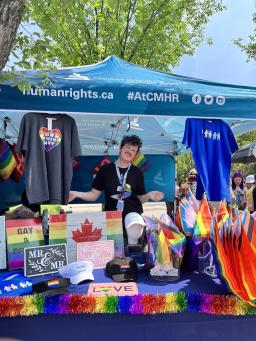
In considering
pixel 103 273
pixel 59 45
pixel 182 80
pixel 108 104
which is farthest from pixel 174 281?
pixel 59 45

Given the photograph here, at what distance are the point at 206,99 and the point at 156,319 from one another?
1821mm

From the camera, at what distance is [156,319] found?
5.82ft

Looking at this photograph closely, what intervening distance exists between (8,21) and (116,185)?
153cm

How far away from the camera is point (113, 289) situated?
1.87 metres

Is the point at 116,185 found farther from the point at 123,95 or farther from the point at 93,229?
the point at 123,95

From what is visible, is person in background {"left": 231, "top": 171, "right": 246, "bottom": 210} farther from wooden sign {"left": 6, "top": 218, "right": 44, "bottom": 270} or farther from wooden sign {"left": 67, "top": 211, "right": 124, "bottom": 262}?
wooden sign {"left": 6, "top": 218, "right": 44, "bottom": 270}

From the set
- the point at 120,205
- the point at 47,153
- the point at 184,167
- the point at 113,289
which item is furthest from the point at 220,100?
the point at 184,167

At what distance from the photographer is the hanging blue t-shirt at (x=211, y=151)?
3191 mm

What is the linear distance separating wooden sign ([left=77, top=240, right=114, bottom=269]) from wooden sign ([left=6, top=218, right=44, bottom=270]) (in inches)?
10.8

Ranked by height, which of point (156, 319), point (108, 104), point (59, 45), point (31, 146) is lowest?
point (156, 319)

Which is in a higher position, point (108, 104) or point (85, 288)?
point (108, 104)

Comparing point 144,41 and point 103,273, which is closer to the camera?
point 103,273

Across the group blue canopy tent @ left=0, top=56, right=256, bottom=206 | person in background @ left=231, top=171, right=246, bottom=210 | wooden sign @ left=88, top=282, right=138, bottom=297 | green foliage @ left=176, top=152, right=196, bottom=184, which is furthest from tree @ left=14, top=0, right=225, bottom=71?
green foliage @ left=176, top=152, right=196, bottom=184

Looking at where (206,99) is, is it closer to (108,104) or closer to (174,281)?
(108,104)
